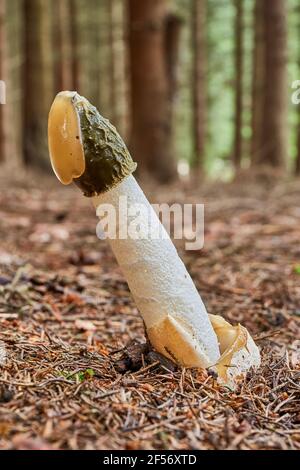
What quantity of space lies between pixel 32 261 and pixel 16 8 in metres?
25.5

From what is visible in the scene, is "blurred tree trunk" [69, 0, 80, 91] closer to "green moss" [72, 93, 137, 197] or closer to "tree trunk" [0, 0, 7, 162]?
"tree trunk" [0, 0, 7, 162]

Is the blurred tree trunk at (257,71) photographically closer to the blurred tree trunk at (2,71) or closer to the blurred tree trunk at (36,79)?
the blurred tree trunk at (36,79)

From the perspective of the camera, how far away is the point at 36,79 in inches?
572

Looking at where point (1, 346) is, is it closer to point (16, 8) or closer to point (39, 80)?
point (39, 80)

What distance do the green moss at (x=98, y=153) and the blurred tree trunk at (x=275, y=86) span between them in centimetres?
923

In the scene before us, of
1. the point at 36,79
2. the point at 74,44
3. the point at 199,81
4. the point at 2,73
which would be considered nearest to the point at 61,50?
the point at 74,44

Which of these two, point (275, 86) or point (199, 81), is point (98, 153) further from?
point (199, 81)

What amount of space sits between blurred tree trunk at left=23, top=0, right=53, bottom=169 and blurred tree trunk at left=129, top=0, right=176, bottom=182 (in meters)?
3.35

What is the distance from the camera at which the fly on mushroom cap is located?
2898 mm

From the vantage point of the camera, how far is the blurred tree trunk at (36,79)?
46.4 ft

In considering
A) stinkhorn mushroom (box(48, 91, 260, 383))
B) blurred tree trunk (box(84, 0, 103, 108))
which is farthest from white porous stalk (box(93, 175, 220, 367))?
blurred tree trunk (box(84, 0, 103, 108))

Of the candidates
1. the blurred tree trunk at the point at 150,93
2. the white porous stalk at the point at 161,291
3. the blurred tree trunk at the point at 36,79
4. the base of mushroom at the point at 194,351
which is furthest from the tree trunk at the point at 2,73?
the base of mushroom at the point at 194,351

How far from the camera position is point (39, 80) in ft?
47.7

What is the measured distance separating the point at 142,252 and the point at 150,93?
28.5 ft
